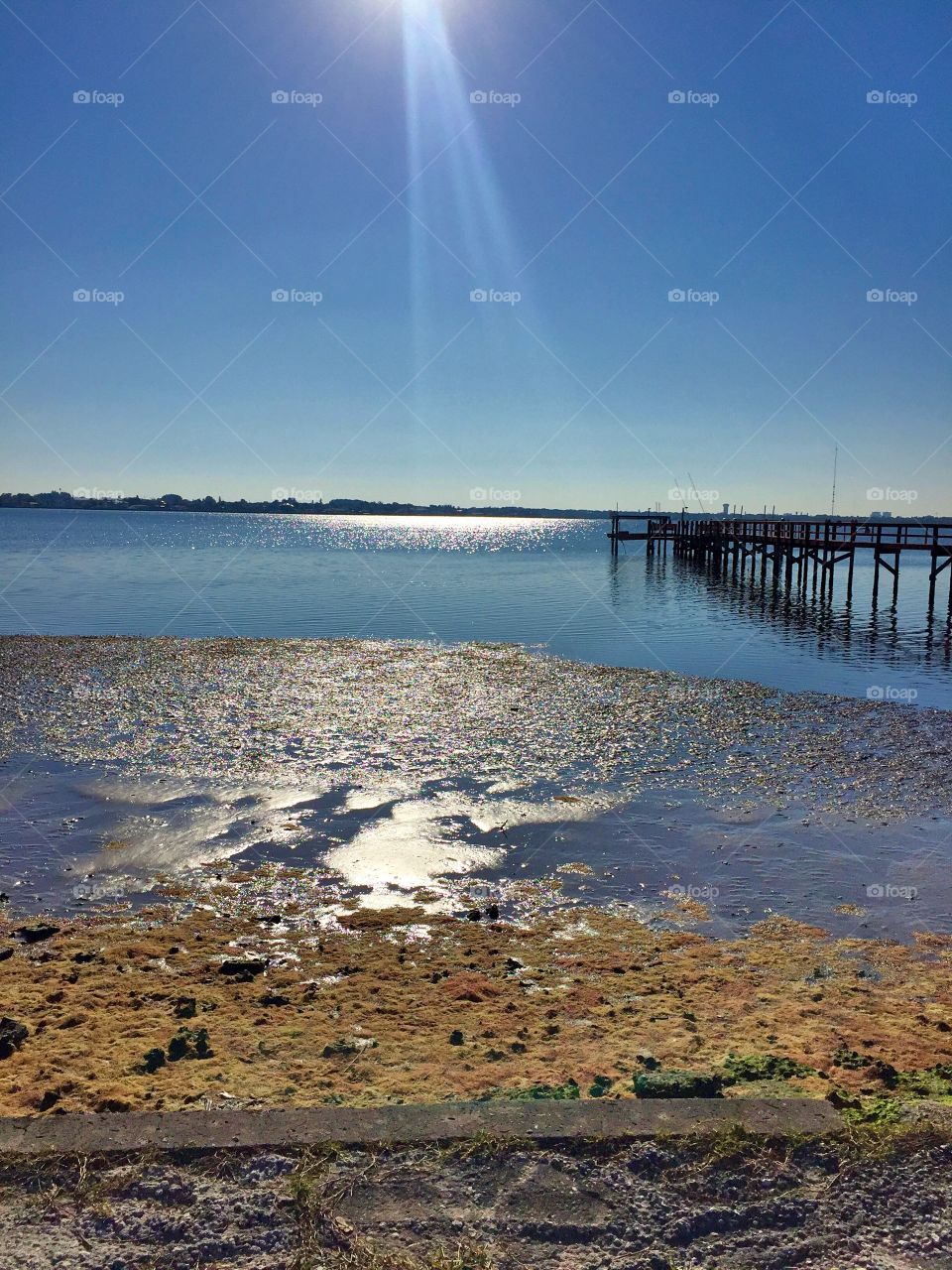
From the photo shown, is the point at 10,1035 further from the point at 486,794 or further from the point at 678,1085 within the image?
the point at 486,794

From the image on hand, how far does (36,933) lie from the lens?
8852 millimetres

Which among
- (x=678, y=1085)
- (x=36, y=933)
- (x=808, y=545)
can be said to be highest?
(x=808, y=545)

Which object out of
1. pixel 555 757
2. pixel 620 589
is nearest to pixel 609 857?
pixel 555 757

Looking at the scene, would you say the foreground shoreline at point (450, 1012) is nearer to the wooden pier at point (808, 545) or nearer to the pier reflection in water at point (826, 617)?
the pier reflection in water at point (826, 617)

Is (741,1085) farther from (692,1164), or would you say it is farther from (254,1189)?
(254,1189)

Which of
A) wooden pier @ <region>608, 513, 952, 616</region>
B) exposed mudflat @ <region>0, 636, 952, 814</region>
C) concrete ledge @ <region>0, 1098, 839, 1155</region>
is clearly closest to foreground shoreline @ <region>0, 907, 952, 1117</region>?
concrete ledge @ <region>0, 1098, 839, 1155</region>

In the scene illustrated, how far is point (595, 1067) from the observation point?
6.30 m

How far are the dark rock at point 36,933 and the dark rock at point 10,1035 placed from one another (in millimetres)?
1880

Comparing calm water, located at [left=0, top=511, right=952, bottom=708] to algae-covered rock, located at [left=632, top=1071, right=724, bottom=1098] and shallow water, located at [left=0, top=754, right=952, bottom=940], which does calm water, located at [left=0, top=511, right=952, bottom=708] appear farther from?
algae-covered rock, located at [left=632, top=1071, right=724, bottom=1098]

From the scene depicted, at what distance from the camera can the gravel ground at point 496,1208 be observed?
4.00 m

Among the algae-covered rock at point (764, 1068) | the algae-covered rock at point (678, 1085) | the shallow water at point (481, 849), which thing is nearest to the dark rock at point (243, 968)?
the shallow water at point (481, 849)

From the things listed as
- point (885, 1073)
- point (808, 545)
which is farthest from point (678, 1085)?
point (808, 545)

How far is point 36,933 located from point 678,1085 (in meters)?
6.84

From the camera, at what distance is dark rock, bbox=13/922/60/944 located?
28.8 feet
